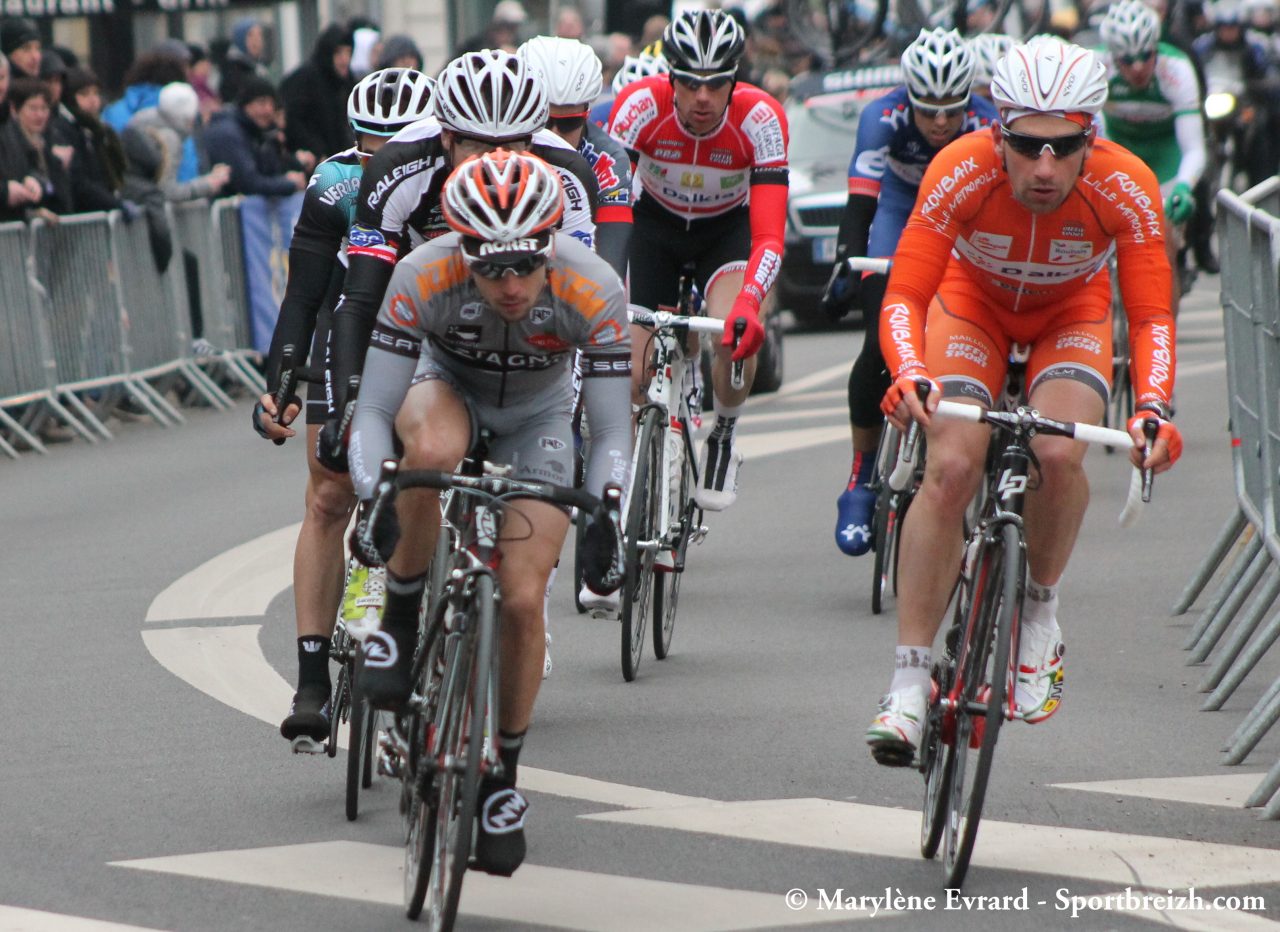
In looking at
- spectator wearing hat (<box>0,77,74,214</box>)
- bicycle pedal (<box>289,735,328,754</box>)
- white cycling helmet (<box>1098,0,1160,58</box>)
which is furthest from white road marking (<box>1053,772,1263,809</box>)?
spectator wearing hat (<box>0,77,74,214</box>)

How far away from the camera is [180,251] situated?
16.0 metres

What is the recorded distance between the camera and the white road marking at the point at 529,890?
5305 millimetres

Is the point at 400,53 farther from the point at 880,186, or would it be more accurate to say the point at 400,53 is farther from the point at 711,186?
the point at 880,186

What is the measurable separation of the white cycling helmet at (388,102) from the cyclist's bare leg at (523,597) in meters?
1.86

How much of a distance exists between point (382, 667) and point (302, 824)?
34.3 inches

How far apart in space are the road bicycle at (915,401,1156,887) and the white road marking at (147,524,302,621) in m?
4.12

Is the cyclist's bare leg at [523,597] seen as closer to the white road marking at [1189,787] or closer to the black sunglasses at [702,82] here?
the white road marking at [1189,787]

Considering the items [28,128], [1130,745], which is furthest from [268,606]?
[28,128]

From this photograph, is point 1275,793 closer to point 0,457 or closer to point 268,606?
point 268,606

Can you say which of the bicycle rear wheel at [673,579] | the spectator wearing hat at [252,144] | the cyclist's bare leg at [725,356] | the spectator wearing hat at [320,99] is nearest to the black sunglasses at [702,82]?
the cyclist's bare leg at [725,356]

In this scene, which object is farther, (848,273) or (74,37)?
(74,37)

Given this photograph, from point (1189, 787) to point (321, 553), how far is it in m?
2.57

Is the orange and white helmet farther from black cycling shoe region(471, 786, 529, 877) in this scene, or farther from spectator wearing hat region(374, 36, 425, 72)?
spectator wearing hat region(374, 36, 425, 72)

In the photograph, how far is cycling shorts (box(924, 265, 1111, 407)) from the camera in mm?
6191
